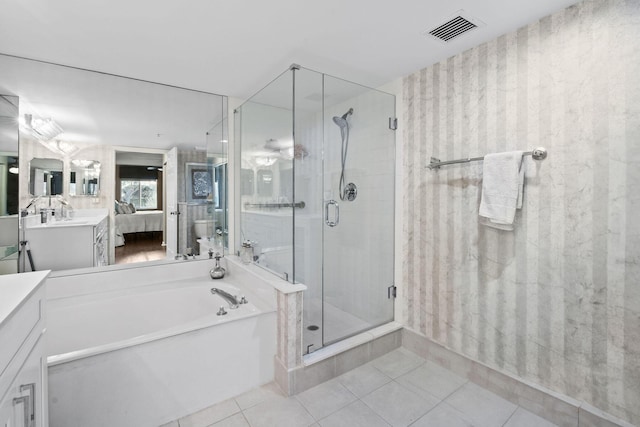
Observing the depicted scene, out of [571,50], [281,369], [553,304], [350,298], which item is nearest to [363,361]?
[350,298]

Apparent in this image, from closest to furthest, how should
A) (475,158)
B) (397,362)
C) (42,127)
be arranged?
1. (475,158)
2. (42,127)
3. (397,362)

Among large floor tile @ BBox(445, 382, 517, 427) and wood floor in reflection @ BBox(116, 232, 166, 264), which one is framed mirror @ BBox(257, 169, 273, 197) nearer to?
wood floor in reflection @ BBox(116, 232, 166, 264)

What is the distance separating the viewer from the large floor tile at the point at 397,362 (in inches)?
84.8

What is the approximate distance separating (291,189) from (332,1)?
1149mm

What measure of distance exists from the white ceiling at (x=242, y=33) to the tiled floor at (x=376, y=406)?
2.20 meters

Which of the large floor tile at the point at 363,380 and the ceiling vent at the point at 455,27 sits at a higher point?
the ceiling vent at the point at 455,27

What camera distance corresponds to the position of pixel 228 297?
2.23 m

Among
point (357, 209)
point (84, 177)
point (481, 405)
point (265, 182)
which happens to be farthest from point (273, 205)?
point (481, 405)

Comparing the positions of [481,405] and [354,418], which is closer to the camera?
[354,418]

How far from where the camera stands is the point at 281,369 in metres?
1.94

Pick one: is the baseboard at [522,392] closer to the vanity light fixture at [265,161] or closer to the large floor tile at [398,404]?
the large floor tile at [398,404]

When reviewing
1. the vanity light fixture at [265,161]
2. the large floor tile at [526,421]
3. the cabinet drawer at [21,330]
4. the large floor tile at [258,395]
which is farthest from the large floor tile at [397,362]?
the cabinet drawer at [21,330]

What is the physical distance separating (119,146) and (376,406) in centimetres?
258

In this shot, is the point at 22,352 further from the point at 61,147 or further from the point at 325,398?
the point at 61,147
